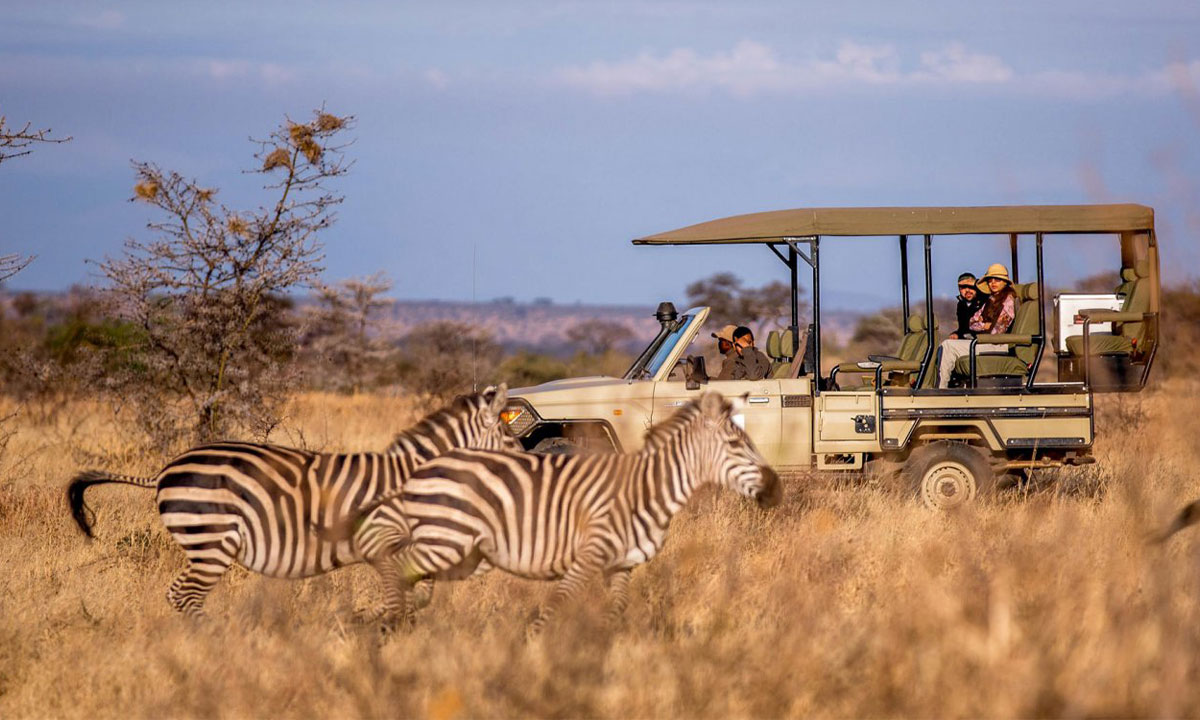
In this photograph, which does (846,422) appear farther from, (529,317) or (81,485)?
(529,317)

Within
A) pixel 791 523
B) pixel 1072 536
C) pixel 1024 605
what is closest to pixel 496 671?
pixel 1024 605

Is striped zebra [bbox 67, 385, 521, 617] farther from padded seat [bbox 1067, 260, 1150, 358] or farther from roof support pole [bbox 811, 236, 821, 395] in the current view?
padded seat [bbox 1067, 260, 1150, 358]

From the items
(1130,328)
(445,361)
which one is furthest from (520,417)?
(445,361)

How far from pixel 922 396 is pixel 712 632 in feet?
Answer: 14.3

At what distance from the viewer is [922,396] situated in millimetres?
10180

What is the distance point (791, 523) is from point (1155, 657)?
4.44 metres

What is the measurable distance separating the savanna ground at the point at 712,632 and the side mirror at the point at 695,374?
1.11m

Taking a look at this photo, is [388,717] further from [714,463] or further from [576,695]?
[714,463]

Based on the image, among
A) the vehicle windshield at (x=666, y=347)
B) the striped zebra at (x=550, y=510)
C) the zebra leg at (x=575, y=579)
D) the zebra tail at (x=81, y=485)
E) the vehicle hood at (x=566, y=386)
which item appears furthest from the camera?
the vehicle windshield at (x=666, y=347)

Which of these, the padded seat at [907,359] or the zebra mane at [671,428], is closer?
the zebra mane at [671,428]

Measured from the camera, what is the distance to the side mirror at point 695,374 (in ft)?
33.3

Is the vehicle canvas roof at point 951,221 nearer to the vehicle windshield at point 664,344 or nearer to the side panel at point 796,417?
the vehicle windshield at point 664,344

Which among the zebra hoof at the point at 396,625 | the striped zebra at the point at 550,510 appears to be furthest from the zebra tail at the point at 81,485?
the zebra hoof at the point at 396,625

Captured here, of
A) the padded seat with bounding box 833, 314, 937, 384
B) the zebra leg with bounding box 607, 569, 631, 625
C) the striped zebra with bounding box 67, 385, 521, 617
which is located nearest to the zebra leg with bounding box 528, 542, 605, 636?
the zebra leg with bounding box 607, 569, 631, 625
